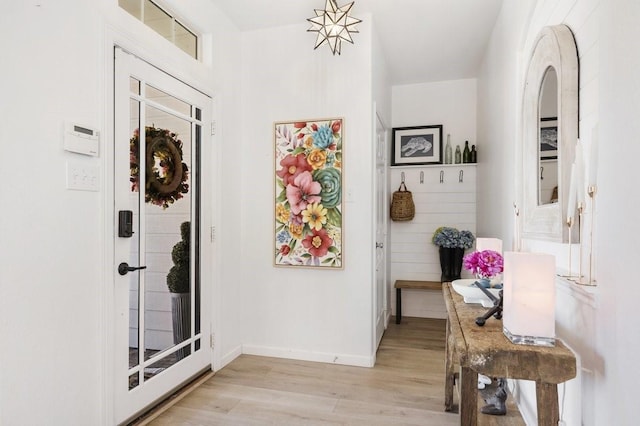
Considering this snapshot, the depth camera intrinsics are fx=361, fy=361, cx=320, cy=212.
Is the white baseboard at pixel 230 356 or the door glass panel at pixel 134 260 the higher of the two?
the door glass panel at pixel 134 260

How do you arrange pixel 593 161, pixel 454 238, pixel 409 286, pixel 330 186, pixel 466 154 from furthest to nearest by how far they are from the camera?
pixel 466 154
pixel 409 286
pixel 454 238
pixel 330 186
pixel 593 161

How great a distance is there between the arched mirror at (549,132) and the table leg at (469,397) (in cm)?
65

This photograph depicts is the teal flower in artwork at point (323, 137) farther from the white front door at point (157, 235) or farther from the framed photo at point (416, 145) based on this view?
the framed photo at point (416, 145)

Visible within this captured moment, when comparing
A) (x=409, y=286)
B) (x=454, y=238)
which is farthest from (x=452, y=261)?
(x=409, y=286)

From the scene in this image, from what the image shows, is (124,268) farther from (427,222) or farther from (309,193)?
(427,222)

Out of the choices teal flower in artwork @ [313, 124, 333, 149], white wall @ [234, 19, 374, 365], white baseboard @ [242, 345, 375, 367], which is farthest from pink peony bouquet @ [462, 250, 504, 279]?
teal flower in artwork @ [313, 124, 333, 149]

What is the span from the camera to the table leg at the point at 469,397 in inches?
56.2

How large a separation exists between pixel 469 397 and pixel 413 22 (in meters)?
2.78

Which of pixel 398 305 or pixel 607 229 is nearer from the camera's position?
pixel 607 229

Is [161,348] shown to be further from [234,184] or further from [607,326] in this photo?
[607,326]

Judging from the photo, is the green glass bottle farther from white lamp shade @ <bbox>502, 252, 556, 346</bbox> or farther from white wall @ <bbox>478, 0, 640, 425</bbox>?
white lamp shade @ <bbox>502, 252, 556, 346</bbox>

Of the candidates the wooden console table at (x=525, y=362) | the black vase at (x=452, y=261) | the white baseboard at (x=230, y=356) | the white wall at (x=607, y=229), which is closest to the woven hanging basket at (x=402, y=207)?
the black vase at (x=452, y=261)

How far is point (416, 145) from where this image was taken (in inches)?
171

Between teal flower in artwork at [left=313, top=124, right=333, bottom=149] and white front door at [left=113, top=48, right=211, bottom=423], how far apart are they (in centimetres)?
84
